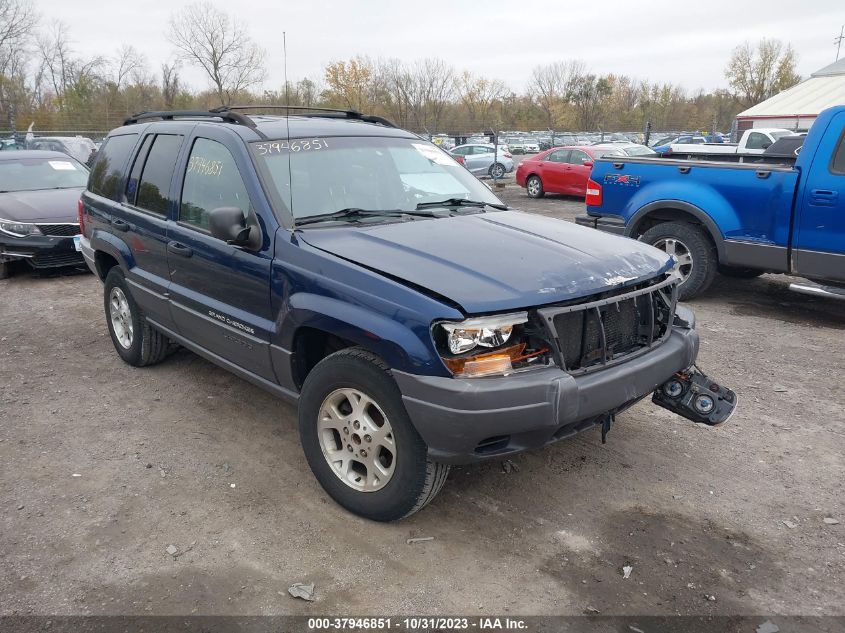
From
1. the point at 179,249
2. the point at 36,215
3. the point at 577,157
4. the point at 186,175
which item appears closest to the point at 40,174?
the point at 36,215

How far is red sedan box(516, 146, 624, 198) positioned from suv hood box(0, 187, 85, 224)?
40.6 ft

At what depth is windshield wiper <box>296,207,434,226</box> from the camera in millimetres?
3536

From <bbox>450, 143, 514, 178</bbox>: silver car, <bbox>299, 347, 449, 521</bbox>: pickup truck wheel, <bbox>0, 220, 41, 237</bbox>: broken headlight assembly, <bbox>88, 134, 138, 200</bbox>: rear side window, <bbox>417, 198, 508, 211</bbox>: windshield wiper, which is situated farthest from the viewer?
<bbox>450, 143, 514, 178</bbox>: silver car

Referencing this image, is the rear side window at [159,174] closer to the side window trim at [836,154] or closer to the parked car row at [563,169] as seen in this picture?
the side window trim at [836,154]

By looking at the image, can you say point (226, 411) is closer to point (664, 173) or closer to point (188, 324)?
point (188, 324)

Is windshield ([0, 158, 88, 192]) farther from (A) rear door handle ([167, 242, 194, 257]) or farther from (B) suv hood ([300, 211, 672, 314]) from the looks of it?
(B) suv hood ([300, 211, 672, 314])

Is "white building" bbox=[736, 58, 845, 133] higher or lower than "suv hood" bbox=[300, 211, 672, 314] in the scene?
higher

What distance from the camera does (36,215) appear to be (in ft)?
27.5

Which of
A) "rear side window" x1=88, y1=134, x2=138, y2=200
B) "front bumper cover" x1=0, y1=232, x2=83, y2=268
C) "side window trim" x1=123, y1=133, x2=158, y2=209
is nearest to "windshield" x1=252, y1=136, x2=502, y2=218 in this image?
"side window trim" x1=123, y1=133, x2=158, y2=209

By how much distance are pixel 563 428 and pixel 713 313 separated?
4.51 m

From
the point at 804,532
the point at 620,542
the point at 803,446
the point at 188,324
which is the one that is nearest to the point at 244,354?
the point at 188,324

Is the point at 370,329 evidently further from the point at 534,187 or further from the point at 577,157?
the point at 534,187

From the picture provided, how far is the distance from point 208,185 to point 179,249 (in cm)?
46

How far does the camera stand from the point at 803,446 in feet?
13.1
